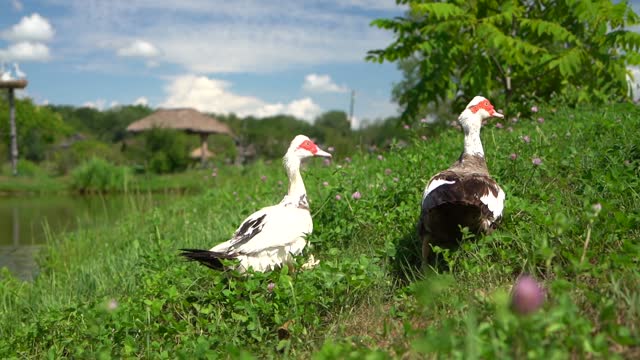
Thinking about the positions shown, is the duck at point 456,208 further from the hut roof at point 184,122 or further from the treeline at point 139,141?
the hut roof at point 184,122

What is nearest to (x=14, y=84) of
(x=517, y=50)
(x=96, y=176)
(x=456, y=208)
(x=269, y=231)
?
(x=96, y=176)

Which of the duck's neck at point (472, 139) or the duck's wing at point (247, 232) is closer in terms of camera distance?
the duck's wing at point (247, 232)

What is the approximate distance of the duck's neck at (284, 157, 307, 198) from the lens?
486 cm

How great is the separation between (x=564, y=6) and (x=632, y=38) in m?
1.42

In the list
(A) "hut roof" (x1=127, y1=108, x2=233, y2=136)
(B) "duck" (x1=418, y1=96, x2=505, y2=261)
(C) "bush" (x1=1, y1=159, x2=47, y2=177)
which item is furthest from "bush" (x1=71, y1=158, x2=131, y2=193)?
(B) "duck" (x1=418, y1=96, x2=505, y2=261)

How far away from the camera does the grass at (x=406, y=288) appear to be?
2.26 metres

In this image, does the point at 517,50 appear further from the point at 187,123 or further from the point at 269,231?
the point at 187,123

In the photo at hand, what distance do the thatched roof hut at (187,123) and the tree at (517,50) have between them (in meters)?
28.4

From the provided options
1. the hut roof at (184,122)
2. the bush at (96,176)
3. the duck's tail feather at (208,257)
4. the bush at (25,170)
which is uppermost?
the duck's tail feather at (208,257)

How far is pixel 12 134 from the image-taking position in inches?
1136

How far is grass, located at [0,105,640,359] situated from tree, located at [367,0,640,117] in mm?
2894

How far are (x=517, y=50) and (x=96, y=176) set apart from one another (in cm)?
1861

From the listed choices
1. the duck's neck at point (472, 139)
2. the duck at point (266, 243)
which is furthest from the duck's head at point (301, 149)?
the duck's neck at point (472, 139)

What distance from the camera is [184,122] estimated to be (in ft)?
128
